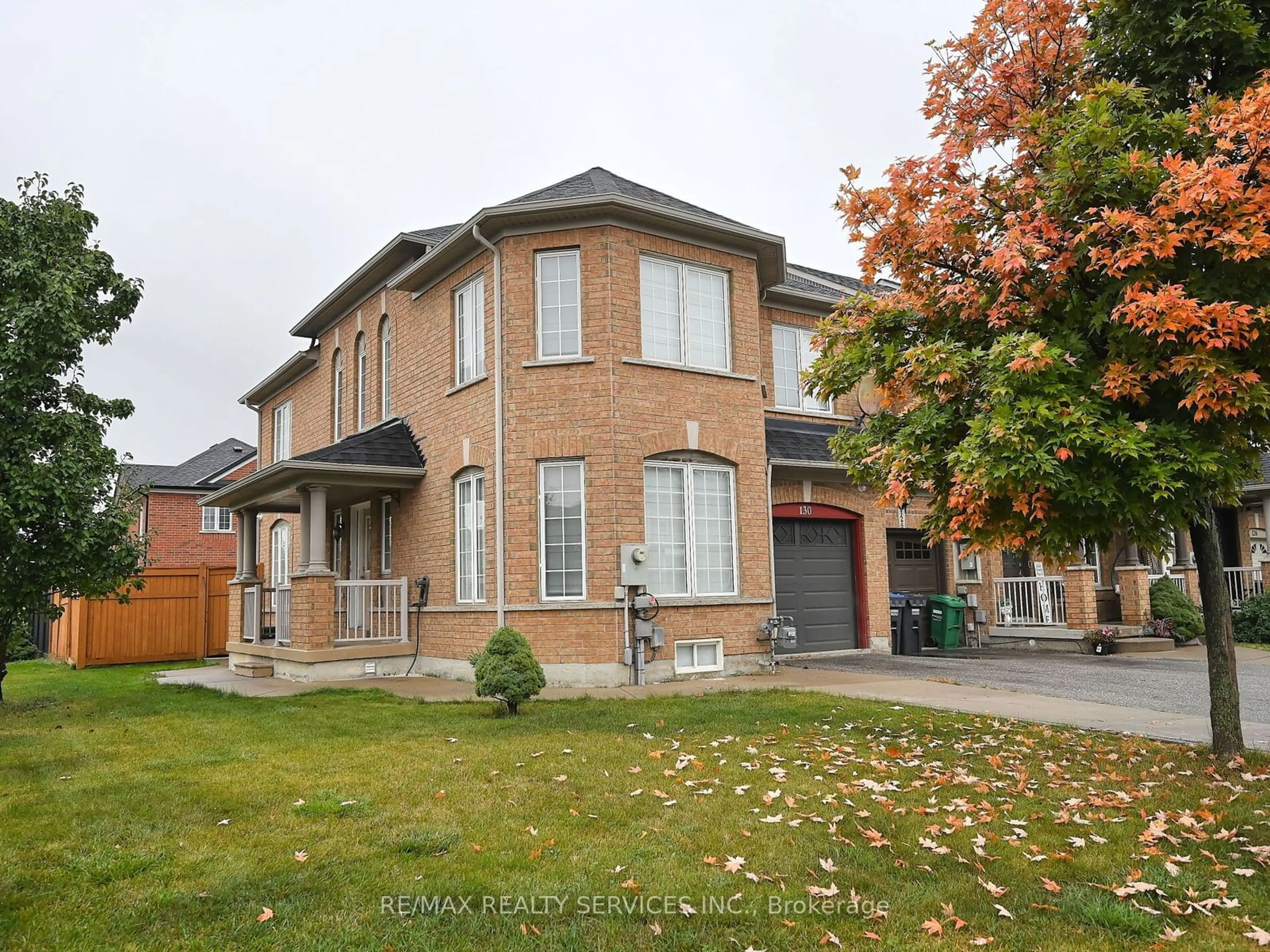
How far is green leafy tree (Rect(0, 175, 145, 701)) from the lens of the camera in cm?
1036

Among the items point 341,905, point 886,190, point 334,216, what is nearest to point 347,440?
point 886,190

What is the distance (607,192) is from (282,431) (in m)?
14.4

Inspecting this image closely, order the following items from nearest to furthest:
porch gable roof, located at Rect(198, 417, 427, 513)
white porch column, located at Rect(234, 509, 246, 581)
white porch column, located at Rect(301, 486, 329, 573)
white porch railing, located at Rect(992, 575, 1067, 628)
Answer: porch gable roof, located at Rect(198, 417, 427, 513), white porch column, located at Rect(301, 486, 329, 573), white porch railing, located at Rect(992, 575, 1067, 628), white porch column, located at Rect(234, 509, 246, 581)

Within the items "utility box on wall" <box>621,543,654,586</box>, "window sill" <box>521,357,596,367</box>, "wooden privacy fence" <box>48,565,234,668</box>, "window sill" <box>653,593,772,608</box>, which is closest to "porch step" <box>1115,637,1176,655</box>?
"window sill" <box>653,593,772,608</box>

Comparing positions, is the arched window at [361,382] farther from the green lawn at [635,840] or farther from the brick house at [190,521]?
the brick house at [190,521]

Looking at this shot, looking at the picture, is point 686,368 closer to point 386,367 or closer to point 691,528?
point 691,528

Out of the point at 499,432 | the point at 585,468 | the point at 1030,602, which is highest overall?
the point at 499,432

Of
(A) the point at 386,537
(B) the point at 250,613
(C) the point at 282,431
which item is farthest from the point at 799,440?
(C) the point at 282,431

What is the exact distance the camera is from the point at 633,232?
1304 cm

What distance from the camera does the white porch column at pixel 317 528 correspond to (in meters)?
14.1

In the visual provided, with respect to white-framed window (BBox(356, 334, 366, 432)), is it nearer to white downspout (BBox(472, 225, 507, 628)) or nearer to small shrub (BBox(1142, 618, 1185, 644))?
white downspout (BBox(472, 225, 507, 628))

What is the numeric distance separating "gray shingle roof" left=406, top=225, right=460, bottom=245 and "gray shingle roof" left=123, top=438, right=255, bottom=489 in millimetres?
17228

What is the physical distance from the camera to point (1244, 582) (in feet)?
66.5

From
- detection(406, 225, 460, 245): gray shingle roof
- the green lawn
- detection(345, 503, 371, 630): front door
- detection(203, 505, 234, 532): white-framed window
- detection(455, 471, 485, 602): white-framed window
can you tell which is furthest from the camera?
detection(203, 505, 234, 532): white-framed window
